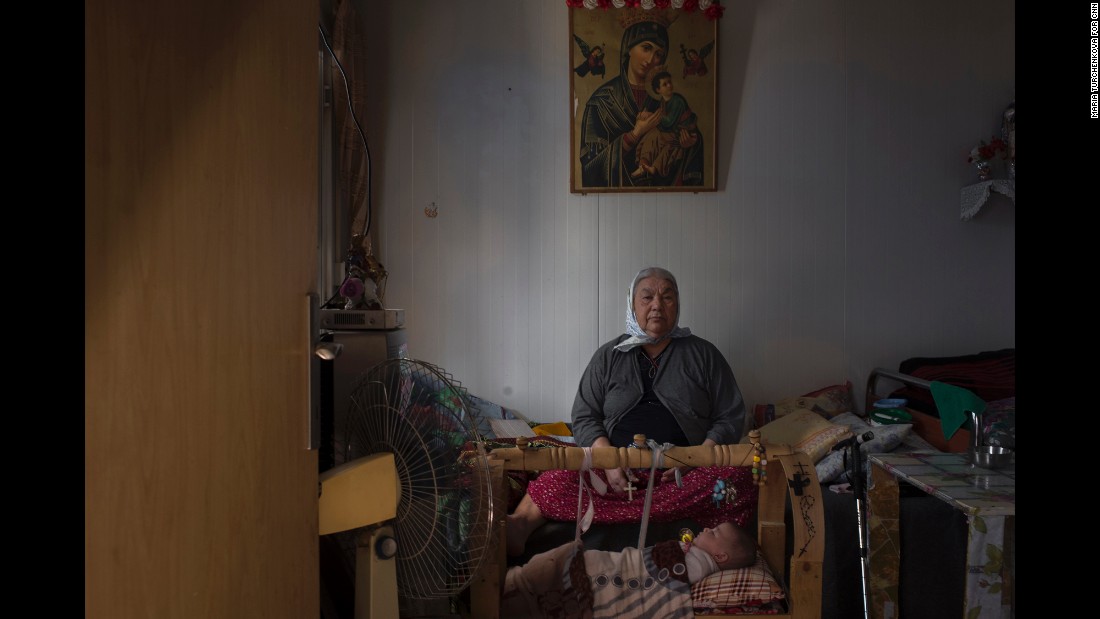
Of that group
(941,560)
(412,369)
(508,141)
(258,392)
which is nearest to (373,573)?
(412,369)

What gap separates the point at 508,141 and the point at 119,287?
359 centimetres

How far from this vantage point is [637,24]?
404cm

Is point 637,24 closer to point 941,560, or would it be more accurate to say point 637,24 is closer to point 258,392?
point 941,560

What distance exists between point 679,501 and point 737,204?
84.7 inches

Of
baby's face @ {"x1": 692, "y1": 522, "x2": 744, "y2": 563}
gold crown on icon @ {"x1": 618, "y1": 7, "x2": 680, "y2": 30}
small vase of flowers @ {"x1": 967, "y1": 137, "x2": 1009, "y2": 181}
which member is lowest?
baby's face @ {"x1": 692, "y1": 522, "x2": 744, "y2": 563}

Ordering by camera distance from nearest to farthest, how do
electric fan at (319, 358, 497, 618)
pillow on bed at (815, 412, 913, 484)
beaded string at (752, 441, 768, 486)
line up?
electric fan at (319, 358, 497, 618)
beaded string at (752, 441, 768, 486)
pillow on bed at (815, 412, 913, 484)

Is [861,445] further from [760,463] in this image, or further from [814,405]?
[760,463]

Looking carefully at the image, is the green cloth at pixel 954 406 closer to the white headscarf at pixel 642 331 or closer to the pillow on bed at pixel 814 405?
the white headscarf at pixel 642 331

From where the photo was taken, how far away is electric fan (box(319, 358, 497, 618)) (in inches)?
59.8

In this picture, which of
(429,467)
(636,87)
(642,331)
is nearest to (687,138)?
(636,87)

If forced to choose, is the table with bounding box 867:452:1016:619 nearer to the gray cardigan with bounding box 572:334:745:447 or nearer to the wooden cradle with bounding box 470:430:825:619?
the wooden cradle with bounding box 470:430:825:619

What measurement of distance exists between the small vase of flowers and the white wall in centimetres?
10

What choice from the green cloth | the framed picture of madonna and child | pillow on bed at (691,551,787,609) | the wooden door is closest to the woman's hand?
the framed picture of madonna and child
